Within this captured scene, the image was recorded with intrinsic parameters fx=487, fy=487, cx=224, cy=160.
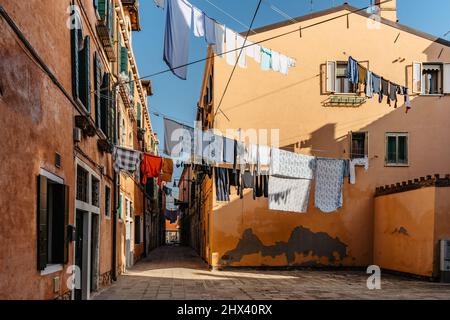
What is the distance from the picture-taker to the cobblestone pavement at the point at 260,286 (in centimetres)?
1153

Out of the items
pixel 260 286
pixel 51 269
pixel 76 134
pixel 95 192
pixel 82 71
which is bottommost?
pixel 260 286

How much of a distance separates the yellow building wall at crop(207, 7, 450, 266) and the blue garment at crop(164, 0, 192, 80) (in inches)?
341

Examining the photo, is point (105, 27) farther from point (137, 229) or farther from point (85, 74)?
point (137, 229)

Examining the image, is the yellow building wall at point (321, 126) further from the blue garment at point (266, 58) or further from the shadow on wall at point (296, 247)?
the blue garment at point (266, 58)

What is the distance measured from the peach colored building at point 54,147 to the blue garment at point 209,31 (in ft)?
8.06

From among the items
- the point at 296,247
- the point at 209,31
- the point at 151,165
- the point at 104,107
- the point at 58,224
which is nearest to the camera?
the point at 58,224

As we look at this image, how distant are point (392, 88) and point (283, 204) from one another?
5.73 meters

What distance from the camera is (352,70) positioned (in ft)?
54.1

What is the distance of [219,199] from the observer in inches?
656

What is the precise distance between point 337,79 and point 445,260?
7879 millimetres

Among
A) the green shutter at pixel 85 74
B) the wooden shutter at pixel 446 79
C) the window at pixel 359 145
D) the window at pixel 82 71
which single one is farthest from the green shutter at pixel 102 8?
the wooden shutter at pixel 446 79

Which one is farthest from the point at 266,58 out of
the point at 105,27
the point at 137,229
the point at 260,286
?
the point at 137,229

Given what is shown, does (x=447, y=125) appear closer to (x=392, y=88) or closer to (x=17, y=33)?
(x=392, y=88)
